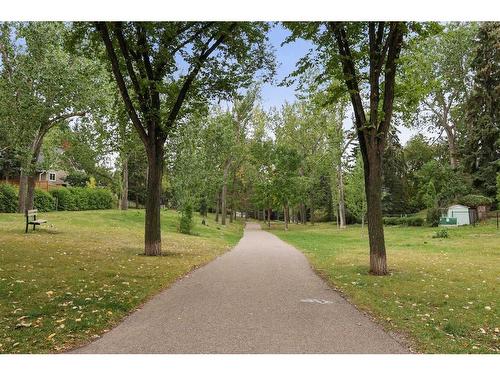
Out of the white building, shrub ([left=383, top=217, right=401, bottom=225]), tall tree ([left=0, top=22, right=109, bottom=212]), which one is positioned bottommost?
shrub ([left=383, top=217, right=401, bottom=225])

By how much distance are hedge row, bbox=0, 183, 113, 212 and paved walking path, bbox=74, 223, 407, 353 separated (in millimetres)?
24489

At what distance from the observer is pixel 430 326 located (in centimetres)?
595

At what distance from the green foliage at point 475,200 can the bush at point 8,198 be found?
112 feet

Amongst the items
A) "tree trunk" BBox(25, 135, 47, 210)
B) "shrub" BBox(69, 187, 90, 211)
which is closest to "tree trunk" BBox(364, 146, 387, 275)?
"tree trunk" BBox(25, 135, 47, 210)

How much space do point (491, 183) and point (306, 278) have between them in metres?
31.6

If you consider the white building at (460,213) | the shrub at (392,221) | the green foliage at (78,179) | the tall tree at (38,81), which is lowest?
the shrub at (392,221)

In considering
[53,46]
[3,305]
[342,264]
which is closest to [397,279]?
[342,264]

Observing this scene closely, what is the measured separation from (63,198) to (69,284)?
27642 millimetres

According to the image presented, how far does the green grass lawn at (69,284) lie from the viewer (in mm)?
5430

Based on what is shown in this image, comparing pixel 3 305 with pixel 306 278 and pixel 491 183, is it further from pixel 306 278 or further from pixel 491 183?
pixel 491 183

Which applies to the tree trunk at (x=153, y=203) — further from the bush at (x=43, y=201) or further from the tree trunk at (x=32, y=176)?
the bush at (x=43, y=201)

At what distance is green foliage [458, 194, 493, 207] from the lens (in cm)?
3359

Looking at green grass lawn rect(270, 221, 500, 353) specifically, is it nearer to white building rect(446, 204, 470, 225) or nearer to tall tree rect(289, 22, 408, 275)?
tall tree rect(289, 22, 408, 275)

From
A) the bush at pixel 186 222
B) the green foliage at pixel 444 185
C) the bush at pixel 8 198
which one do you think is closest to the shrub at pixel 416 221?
the green foliage at pixel 444 185
